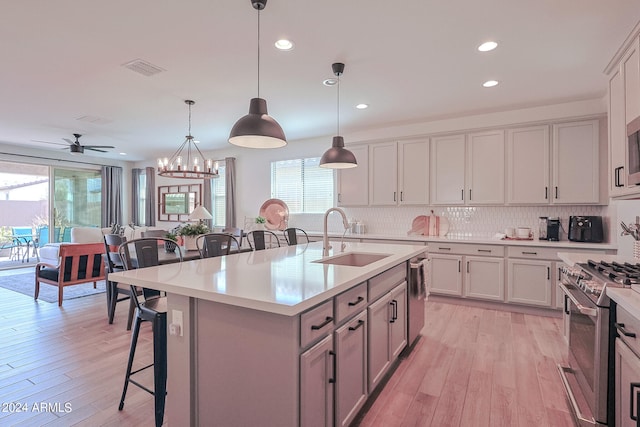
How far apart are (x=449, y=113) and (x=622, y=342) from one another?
12.3 ft

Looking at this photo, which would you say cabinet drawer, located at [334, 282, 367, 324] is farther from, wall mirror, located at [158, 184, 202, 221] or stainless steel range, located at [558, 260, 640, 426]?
wall mirror, located at [158, 184, 202, 221]

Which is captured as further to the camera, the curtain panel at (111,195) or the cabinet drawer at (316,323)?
the curtain panel at (111,195)

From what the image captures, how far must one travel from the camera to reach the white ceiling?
7.68 feet

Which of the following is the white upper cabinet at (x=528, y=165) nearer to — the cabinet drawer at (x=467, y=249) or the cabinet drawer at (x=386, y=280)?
the cabinet drawer at (x=467, y=249)

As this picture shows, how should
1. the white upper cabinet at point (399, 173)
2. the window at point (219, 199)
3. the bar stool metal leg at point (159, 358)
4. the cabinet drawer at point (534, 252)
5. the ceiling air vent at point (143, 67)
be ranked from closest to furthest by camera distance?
the bar stool metal leg at point (159, 358) → the ceiling air vent at point (143, 67) → the cabinet drawer at point (534, 252) → the white upper cabinet at point (399, 173) → the window at point (219, 199)

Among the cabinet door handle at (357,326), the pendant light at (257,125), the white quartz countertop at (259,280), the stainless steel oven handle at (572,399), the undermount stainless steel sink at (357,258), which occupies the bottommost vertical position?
the stainless steel oven handle at (572,399)

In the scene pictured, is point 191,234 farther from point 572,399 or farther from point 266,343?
point 572,399

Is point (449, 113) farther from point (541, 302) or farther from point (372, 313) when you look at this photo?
point (372, 313)

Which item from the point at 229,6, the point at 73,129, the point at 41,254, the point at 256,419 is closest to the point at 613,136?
the point at 229,6

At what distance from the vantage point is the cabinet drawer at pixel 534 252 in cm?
393

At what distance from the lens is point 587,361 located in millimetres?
1944

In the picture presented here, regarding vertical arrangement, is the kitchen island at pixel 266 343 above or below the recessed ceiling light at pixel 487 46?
below

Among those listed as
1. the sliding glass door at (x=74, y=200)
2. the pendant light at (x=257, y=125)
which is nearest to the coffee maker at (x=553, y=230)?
the pendant light at (x=257, y=125)

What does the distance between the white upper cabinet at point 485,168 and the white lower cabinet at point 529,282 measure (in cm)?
93
